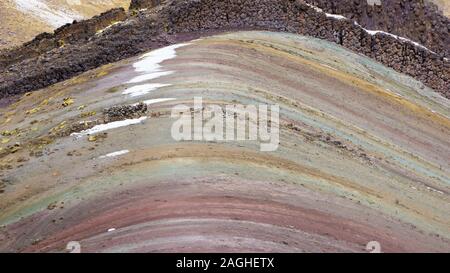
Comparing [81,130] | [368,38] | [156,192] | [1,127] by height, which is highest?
[368,38]

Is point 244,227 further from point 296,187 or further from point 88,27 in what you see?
point 88,27

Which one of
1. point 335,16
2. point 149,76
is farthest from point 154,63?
point 335,16

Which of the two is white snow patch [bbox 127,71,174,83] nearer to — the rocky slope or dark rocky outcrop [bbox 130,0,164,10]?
dark rocky outcrop [bbox 130,0,164,10]

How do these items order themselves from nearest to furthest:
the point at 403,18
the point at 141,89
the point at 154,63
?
the point at 141,89, the point at 154,63, the point at 403,18

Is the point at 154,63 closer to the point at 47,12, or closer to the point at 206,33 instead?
the point at 206,33

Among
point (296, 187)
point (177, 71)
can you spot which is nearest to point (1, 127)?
point (177, 71)
